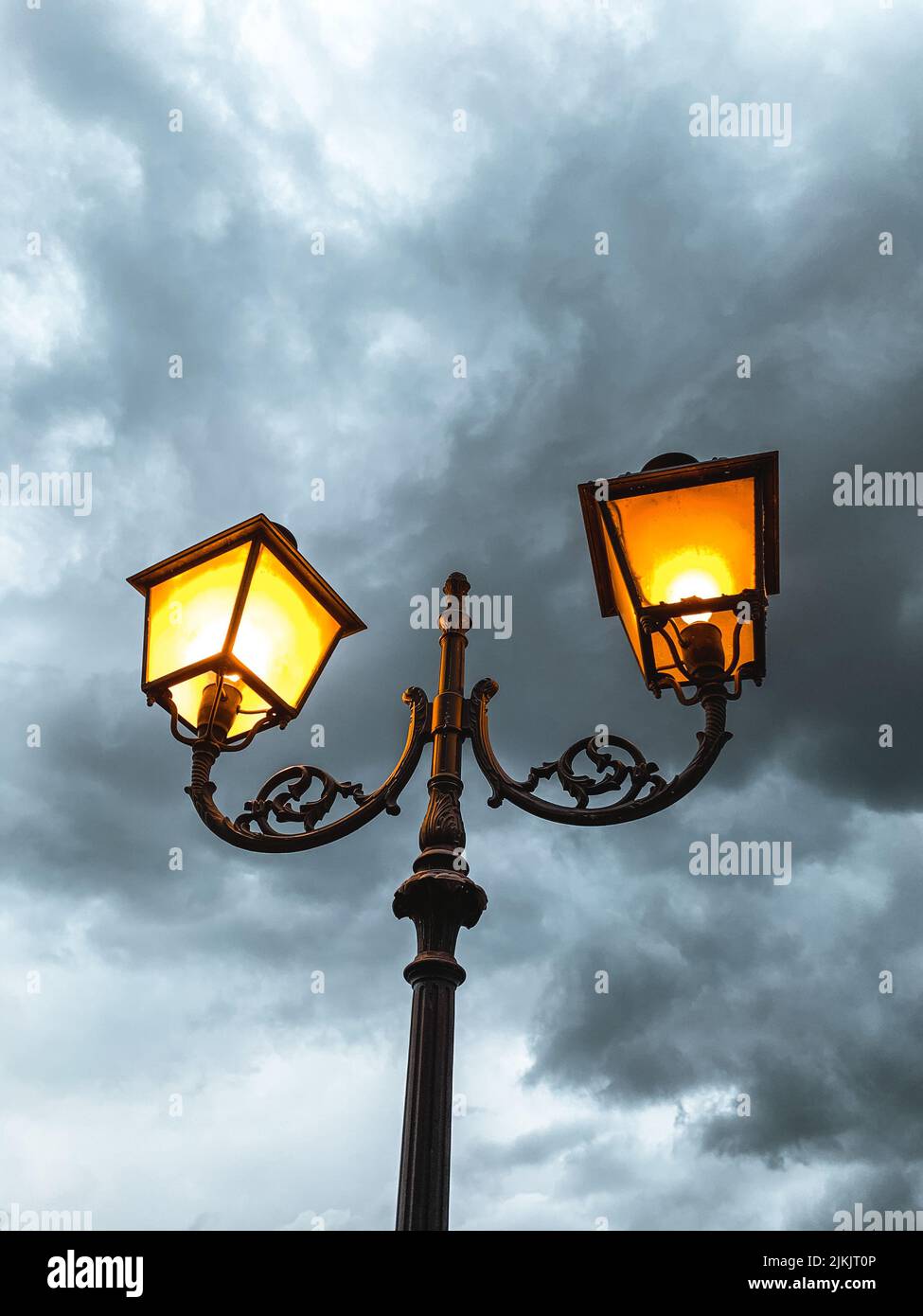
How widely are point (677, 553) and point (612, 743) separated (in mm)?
851

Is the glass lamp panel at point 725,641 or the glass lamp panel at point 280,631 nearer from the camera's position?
the glass lamp panel at point 725,641

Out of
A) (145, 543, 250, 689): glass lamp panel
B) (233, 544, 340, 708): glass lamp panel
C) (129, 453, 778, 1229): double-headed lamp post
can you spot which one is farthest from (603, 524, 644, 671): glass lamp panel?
(145, 543, 250, 689): glass lamp panel

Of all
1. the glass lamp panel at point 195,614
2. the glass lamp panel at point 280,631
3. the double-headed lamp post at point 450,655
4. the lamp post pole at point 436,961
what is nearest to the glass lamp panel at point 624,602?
the double-headed lamp post at point 450,655

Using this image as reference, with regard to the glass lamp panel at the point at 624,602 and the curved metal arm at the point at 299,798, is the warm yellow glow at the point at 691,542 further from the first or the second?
the curved metal arm at the point at 299,798

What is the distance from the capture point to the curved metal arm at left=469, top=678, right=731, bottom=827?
13.9 feet

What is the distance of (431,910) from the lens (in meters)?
3.85

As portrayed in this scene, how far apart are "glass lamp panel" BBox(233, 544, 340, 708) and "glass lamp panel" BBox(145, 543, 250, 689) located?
0.09 metres

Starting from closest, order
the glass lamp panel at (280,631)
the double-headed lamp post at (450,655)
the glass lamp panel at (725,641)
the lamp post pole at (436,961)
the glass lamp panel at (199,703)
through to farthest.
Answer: the lamp post pole at (436,961)
the double-headed lamp post at (450,655)
the glass lamp panel at (725,641)
the glass lamp panel at (280,631)
the glass lamp panel at (199,703)

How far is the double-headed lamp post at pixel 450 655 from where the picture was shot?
162 inches

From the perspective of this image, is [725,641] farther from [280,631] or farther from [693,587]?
[280,631]

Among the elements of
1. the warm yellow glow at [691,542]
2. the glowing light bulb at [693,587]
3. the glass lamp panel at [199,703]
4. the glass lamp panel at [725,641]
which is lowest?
the glass lamp panel at [199,703]

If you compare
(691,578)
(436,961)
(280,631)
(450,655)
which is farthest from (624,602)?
(436,961)
